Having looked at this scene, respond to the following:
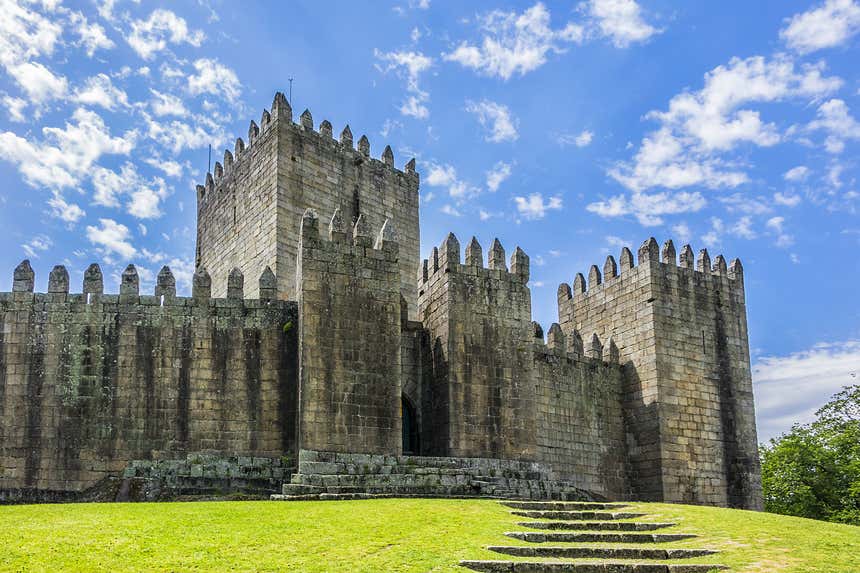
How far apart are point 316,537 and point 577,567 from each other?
Answer: 402 centimetres

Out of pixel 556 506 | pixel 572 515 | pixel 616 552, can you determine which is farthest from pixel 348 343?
pixel 616 552

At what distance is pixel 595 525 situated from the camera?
17.0 m

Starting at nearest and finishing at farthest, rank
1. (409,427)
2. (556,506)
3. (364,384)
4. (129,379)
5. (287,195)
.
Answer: (556,506) < (129,379) < (364,384) < (409,427) < (287,195)

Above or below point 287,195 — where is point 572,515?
below

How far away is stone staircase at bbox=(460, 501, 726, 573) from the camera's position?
1364 centimetres

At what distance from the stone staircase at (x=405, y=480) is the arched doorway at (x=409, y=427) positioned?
2.21m

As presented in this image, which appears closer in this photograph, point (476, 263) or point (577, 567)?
point (577, 567)

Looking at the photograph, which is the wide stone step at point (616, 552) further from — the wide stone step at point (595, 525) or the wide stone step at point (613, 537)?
the wide stone step at point (595, 525)

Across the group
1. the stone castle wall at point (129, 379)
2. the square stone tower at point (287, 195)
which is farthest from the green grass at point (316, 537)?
the square stone tower at point (287, 195)

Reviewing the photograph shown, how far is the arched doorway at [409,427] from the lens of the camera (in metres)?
24.7

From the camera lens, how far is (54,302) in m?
22.0

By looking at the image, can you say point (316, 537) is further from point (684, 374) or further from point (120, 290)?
point (684, 374)

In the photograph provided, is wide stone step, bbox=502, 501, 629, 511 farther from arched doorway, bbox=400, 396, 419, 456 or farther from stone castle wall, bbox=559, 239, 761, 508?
stone castle wall, bbox=559, 239, 761, 508

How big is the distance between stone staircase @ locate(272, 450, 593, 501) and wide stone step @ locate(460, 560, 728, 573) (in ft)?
22.8
